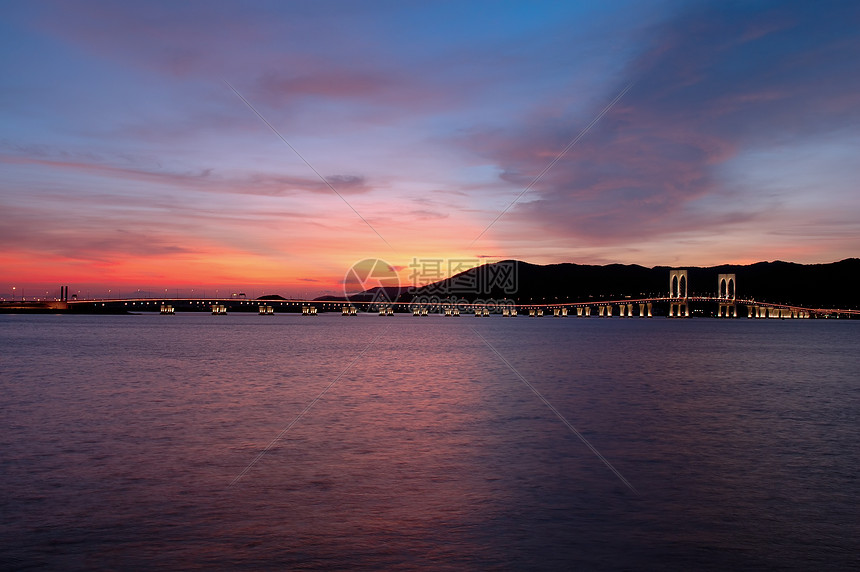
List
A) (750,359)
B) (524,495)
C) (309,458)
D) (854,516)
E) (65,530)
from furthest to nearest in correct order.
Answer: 1. (750,359)
2. (309,458)
3. (524,495)
4. (854,516)
5. (65,530)

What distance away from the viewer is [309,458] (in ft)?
52.4

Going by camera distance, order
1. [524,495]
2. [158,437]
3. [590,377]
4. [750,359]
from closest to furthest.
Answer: [524,495] → [158,437] → [590,377] → [750,359]

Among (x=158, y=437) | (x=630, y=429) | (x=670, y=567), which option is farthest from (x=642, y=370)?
(x=670, y=567)

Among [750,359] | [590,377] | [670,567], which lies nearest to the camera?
[670,567]

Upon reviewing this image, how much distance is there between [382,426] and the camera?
21047 mm

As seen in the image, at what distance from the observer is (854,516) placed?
11266 mm

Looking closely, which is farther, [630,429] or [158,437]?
[630,429]

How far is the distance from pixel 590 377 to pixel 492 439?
22.3 metres

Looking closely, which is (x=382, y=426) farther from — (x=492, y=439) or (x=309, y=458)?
(x=309, y=458)

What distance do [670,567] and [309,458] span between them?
9.04 meters

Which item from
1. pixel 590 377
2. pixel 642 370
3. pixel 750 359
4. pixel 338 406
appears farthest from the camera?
pixel 750 359

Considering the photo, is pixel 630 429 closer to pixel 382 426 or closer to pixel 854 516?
pixel 382 426

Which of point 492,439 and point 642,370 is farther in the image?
point 642,370

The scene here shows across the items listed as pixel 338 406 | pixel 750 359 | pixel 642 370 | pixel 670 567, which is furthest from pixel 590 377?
pixel 670 567
